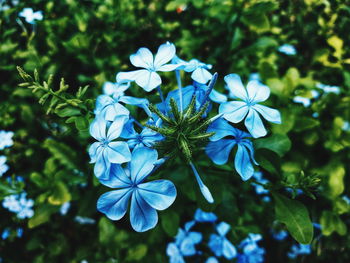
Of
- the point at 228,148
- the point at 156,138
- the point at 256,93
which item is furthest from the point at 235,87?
the point at 156,138

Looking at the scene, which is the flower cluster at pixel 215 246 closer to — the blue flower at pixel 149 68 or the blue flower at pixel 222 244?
the blue flower at pixel 222 244

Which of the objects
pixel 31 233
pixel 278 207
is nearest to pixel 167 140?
pixel 278 207

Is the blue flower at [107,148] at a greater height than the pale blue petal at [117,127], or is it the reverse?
the pale blue petal at [117,127]

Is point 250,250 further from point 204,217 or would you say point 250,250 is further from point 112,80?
point 112,80

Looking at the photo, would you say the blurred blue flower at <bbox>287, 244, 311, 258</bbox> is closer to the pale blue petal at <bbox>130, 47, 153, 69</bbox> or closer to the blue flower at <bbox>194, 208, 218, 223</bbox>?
the blue flower at <bbox>194, 208, 218, 223</bbox>

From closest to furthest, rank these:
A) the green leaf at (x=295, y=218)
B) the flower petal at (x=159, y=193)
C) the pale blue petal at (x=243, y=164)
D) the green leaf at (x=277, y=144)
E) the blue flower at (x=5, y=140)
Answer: the flower petal at (x=159, y=193)
the pale blue petal at (x=243, y=164)
the green leaf at (x=295, y=218)
the green leaf at (x=277, y=144)
the blue flower at (x=5, y=140)

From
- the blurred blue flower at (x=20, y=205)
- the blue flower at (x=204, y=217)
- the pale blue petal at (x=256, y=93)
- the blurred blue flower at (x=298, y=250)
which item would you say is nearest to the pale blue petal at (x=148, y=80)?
the pale blue petal at (x=256, y=93)

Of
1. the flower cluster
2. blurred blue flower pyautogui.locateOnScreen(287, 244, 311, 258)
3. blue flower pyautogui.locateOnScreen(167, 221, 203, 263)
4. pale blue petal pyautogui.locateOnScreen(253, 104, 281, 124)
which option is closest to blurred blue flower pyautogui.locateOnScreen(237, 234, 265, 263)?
the flower cluster
